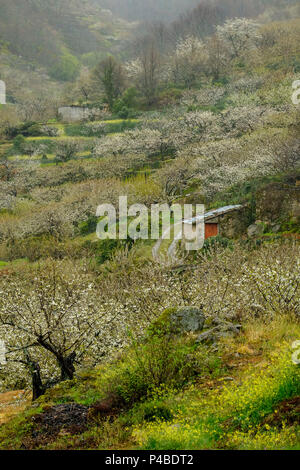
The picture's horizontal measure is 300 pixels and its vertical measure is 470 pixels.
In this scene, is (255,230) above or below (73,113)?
below

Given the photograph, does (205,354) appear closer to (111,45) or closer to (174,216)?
(174,216)

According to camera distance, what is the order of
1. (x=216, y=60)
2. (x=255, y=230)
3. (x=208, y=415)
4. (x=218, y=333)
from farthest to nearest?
1. (x=216, y=60)
2. (x=255, y=230)
3. (x=218, y=333)
4. (x=208, y=415)

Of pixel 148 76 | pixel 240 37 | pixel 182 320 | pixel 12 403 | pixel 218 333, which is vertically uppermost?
pixel 240 37

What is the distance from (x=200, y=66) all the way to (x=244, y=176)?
168 ft

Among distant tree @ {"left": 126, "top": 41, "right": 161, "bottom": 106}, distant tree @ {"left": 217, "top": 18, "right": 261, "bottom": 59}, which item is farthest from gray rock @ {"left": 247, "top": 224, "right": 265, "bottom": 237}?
distant tree @ {"left": 217, "top": 18, "right": 261, "bottom": 59}

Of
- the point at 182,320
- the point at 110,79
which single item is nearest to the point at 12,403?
the point at 182,320

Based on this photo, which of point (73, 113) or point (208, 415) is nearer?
point (208, 415)

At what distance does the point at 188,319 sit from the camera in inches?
391

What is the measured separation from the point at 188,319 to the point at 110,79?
72.6 m

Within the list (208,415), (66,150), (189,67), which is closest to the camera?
(208,415)

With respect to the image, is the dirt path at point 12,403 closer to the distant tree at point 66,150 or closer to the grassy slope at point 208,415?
the grassy slope at point 208,415

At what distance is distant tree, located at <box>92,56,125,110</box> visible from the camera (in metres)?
74.9

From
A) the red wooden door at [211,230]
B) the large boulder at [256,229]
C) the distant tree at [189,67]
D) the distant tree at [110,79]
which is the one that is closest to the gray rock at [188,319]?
the large boulder at [256,229]

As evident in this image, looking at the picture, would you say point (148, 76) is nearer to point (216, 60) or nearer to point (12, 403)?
point (216, 60)
